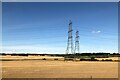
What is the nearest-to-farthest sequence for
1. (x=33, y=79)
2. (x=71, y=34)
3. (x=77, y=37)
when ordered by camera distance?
(x=33, y=79) < (x=71, y=34) < (x=77, y=37)

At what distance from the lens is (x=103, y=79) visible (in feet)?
107

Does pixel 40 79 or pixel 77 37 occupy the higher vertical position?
pixel 77 37

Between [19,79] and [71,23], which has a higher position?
[71,23]

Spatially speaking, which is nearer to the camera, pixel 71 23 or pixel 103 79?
pixel 103 79

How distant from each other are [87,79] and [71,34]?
66481mm

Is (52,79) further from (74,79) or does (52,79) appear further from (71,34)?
(71,34)

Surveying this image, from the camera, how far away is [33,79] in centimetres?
3148

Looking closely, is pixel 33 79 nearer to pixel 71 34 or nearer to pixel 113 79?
pixel 113 79

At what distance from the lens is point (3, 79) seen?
31578 mm

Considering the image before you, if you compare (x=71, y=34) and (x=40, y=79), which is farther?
(x=71, y=34)

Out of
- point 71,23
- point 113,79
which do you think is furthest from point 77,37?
point 113,79

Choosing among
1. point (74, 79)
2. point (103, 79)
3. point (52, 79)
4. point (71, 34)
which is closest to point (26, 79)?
point (52, 79)

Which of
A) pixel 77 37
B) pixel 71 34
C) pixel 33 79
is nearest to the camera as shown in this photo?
pixel 33 79

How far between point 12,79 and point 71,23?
69.0 m
